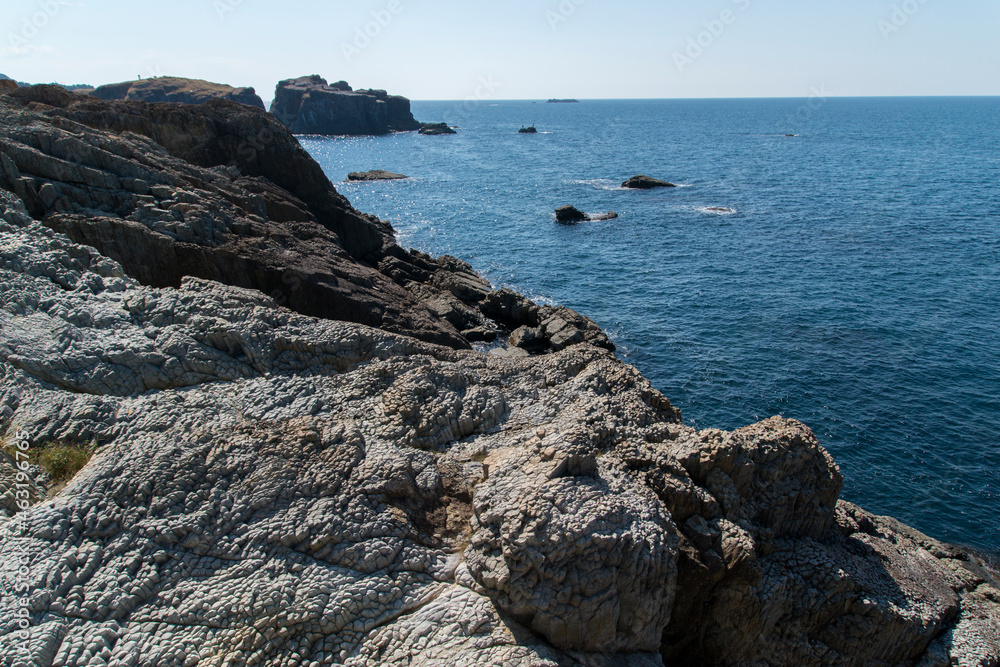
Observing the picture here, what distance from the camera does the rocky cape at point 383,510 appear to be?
35.9 ft

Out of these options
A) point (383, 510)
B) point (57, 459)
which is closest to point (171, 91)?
point (57, 459)

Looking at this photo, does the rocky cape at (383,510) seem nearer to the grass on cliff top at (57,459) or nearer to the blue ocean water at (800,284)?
the grass on cliff top at (57,459)

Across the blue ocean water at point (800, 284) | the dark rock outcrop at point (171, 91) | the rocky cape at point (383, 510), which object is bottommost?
the blue ocean water at point (800, 284)

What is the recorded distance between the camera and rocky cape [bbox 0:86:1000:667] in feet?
35.9

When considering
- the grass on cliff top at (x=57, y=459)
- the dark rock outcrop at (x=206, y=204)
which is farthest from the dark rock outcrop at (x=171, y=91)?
the grass on cliff top at (x=57, y=459)

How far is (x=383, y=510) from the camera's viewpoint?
41.9 ft

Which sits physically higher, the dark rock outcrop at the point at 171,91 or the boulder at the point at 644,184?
the dark rock outcrop at the point at 171,91

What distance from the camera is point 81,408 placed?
554 inches

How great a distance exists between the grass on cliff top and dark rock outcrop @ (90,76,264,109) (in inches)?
6302

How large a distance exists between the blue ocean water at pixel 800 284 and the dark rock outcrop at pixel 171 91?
66.0 m

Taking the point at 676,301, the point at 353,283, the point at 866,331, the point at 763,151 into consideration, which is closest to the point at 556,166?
the point at 763,151

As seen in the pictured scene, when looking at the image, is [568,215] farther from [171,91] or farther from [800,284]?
[171,91]

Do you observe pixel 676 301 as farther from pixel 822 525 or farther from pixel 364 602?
pixel 364 602

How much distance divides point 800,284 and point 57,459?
173 ft
